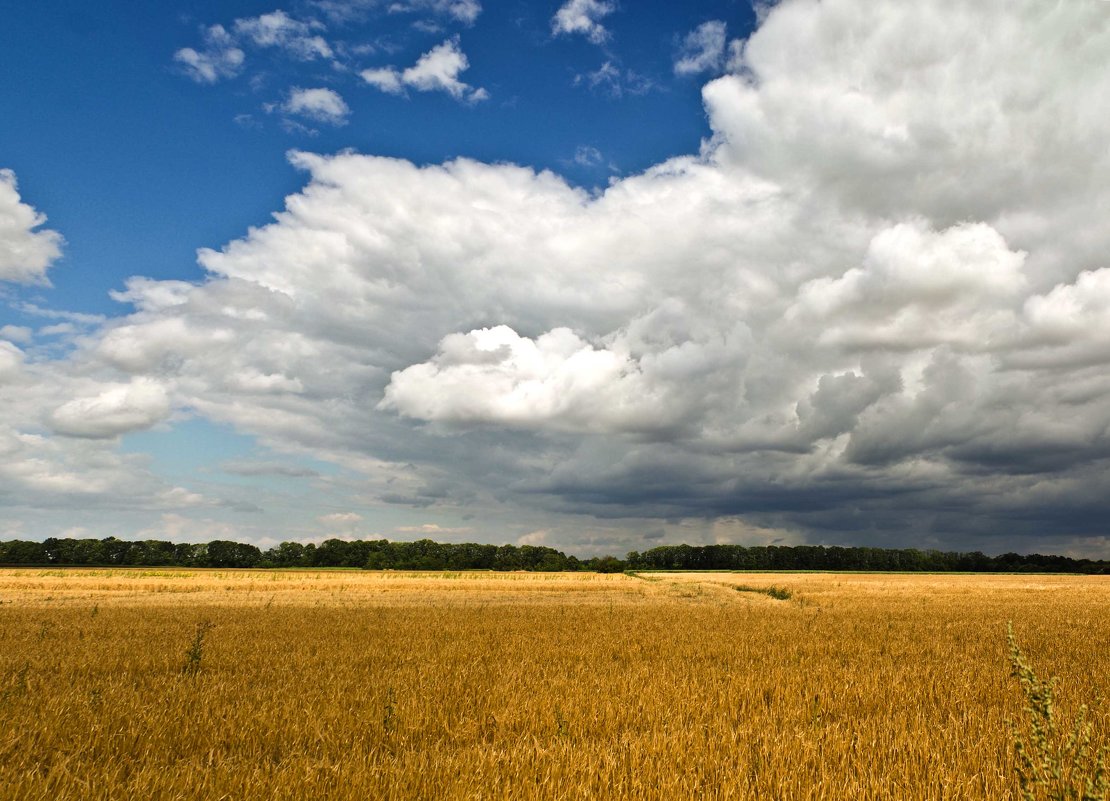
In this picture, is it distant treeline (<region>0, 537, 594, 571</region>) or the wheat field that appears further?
distant treeline (<region>0, 537, 594, 571</region>)

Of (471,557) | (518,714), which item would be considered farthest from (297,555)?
(518,714)

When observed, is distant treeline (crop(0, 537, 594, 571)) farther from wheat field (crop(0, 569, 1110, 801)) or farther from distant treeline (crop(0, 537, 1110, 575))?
wheat field (crop(0, 569, 1110, 801))

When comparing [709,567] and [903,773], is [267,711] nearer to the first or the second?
[903,773]

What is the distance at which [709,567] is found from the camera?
158 m

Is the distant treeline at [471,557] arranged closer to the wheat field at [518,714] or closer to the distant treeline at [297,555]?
the distant treeline at [297,555]

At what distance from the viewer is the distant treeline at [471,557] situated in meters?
131

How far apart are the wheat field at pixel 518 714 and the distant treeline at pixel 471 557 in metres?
116

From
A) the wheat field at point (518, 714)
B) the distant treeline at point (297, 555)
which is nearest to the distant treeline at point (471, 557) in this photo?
the distant treeline at point (297, 555)

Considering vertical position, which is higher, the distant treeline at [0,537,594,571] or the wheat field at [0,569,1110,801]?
the wheat field at [0,569,1110,801]

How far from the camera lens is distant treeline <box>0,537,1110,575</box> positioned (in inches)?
5172

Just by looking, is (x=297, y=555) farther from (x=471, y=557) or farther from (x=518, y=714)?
(x=518, y=714)

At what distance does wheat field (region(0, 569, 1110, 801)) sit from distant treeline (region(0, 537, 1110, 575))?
115995mm

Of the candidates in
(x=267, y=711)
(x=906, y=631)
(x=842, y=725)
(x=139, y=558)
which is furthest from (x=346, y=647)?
(x=139, y=558)

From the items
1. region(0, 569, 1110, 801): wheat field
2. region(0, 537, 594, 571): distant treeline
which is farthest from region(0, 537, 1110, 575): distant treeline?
region(0, 569, 1110, 801): wheat field
